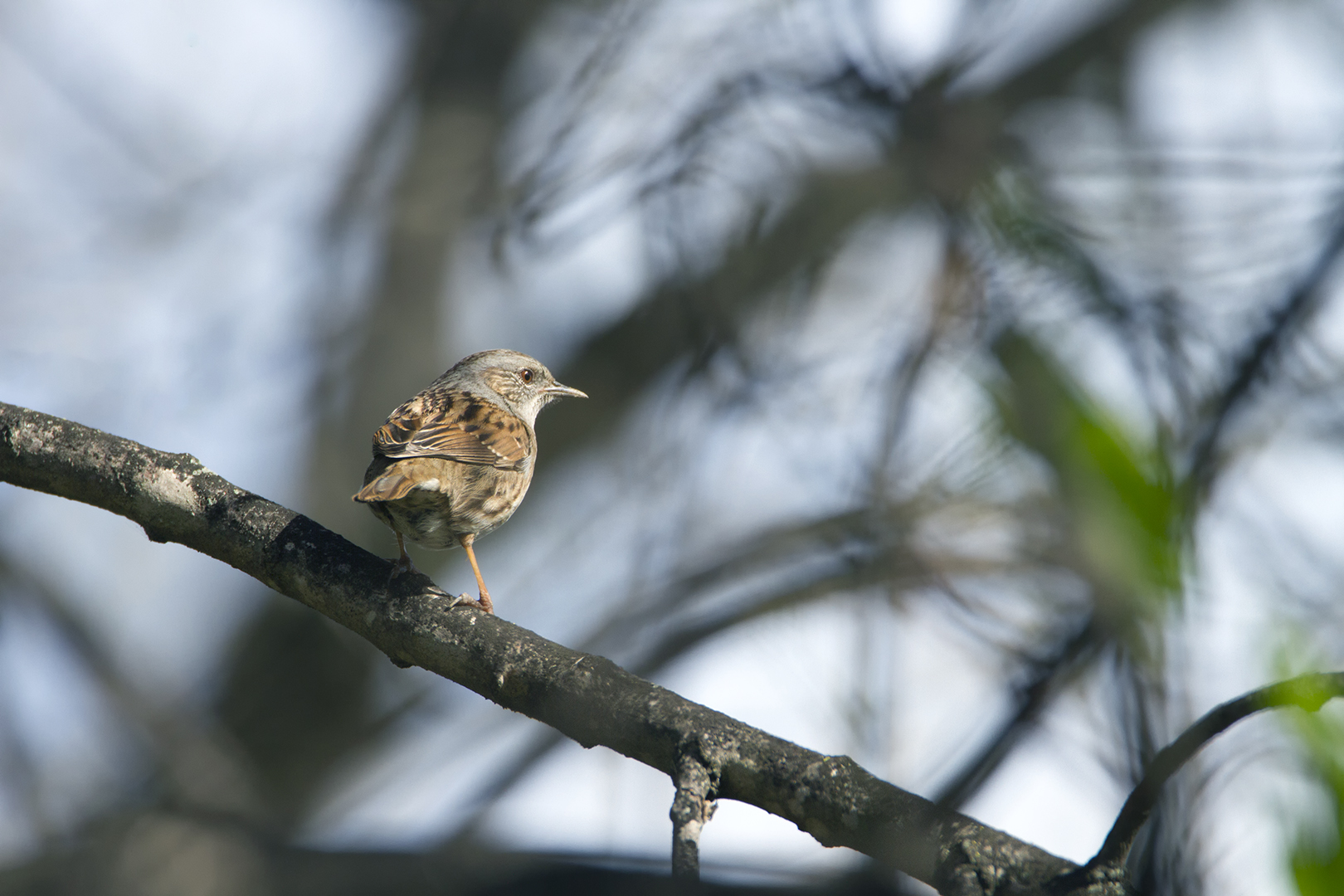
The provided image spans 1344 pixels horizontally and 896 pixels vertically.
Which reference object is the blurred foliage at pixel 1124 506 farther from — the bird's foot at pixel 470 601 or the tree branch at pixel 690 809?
the bird's foot at pixel 470 601

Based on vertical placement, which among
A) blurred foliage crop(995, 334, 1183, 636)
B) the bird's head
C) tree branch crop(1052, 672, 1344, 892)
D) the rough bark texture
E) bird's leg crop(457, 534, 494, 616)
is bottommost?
tree branch crop(1052, 672, 1344, 892)

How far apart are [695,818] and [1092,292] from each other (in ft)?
4.73

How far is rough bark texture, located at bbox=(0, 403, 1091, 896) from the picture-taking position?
2541 mm

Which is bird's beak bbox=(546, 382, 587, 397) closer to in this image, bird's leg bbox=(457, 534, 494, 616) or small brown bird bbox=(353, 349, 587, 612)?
small brown bird bbox=(353, 349, 587, 612)

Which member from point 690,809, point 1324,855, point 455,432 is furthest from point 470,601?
point 1324,855

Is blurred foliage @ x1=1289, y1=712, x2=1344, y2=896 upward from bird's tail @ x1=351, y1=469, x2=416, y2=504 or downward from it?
downward

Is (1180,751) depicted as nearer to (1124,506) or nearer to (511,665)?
(1124,506)

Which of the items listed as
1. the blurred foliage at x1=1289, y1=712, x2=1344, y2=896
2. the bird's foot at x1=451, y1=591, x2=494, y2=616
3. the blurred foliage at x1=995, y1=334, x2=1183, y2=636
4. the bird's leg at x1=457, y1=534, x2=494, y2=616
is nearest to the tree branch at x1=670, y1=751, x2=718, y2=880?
the bird's foot at x1=451, y1=591, x2=494, y2=616

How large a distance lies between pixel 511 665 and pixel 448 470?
1889 millimetres

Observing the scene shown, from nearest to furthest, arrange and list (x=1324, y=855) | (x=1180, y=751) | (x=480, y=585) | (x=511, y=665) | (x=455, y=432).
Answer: (x=1324, y=855) → (x=1180, y=751) → (x=511, y=665) → (x=480, y=585) → (x=455, y=432)

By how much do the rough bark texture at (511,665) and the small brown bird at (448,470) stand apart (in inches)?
27.0

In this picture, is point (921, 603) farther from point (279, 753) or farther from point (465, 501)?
point (279, 753)

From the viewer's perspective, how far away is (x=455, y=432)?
4.97 m

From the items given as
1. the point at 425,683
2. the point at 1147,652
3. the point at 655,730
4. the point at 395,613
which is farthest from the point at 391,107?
the point at 1147,652
